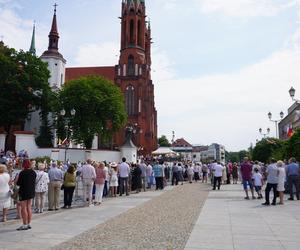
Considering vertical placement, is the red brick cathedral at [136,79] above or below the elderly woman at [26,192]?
above

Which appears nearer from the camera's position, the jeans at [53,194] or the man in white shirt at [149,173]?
the jeans at [53,194]

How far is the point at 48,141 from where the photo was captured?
5144 centimetres

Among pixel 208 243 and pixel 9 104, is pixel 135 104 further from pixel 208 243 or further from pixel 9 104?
pixel 208 243

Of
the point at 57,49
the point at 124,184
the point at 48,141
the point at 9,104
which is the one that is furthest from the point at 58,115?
the point at 124,184

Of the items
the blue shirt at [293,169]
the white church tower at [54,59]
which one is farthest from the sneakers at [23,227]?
the white church tower at [54,59]

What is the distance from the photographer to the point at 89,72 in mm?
85938

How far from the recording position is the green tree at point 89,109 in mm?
49781

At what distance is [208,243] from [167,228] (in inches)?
78.6

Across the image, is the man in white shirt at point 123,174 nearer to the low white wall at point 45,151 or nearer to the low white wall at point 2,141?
the low white wall at point 45,151

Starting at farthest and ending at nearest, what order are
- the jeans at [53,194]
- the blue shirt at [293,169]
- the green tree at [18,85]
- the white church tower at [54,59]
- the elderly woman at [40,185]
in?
the white church tower at [54,59], the green tree at [18,85], the blue shirt at [293,169], the jeans at [53,194], the elderly woman at [40,185]

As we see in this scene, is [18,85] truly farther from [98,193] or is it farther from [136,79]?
[98,193]

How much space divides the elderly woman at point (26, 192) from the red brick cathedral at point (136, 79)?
60311 millimetres

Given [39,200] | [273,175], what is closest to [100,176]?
[39,200]

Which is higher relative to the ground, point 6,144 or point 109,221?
point 6,144
